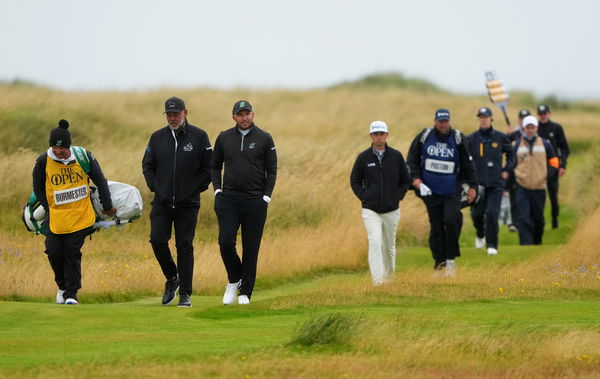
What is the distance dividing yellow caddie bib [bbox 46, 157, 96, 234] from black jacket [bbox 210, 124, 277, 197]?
4.86 feet

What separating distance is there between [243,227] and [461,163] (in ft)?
14.0

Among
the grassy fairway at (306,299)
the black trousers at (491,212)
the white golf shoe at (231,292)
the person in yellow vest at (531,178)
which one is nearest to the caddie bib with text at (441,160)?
the grassy fairway at (306,299)

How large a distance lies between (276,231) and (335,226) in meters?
1.10

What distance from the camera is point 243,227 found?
607 inches

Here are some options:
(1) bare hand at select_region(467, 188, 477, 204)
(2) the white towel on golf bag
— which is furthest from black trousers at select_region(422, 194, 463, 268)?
(2) the white towel on golf bag

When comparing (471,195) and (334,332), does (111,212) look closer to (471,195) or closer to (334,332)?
(334,332)

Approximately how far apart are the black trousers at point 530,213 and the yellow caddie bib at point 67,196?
458 inches

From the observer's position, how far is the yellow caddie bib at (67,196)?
15.2 m

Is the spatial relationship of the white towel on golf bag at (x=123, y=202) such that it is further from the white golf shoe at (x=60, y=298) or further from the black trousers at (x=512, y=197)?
the black trousers at (x=512, y=197)

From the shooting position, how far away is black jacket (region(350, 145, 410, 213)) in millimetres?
17375

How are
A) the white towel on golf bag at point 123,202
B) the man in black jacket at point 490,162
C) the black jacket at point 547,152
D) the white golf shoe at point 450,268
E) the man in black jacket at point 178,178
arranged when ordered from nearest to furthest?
the man in black jacket at point 178,178 < the white towel on golf bag at point 123,202 < the white golf shoe at point 450,268 < the man in black jacket at point 490,162 < the black jacket at point 547,152

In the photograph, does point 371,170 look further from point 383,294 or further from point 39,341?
point 39,341

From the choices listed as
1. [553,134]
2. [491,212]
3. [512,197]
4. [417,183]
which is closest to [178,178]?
[417,183]

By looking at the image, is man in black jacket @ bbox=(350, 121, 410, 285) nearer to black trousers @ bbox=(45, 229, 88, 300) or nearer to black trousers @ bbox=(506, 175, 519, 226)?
black trousers @ bbox=(45, 229, 88, 300)
